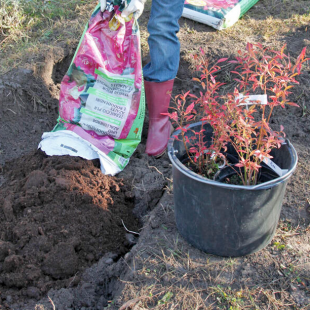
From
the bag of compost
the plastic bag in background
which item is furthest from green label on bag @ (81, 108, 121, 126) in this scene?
the bag of compost

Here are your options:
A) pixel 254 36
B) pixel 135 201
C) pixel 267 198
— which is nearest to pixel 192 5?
pixel 254 36

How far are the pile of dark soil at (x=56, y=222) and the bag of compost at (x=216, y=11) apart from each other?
1.86 meters

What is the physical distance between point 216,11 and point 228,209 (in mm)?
2352

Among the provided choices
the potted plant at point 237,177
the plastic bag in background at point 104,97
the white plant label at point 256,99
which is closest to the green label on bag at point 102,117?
the plastic bag in background at point 104,97

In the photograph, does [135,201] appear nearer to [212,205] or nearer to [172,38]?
[212,205]

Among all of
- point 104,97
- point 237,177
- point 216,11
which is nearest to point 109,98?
point 104,97

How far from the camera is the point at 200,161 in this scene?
5.74 ft

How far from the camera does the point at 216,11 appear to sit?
10.9 ft

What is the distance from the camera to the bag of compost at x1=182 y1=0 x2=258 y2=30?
10.9 feet

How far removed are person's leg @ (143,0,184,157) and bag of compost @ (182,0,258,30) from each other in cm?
111

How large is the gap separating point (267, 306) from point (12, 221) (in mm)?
1330

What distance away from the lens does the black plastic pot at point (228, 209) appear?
4.99 ft

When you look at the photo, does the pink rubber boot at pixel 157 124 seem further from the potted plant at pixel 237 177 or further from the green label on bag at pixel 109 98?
the potted plant at pixel 237 177

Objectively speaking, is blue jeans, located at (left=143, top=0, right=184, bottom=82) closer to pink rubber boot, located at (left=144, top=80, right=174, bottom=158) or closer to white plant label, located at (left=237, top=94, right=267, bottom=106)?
pink rubber boot, located at (left=144, top=80, right=174, bottom=158)
